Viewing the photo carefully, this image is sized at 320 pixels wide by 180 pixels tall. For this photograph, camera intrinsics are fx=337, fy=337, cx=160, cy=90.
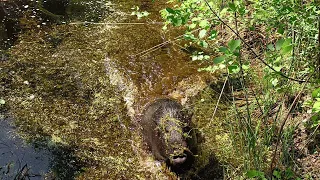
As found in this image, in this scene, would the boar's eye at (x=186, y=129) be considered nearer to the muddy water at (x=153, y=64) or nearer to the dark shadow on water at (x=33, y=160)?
the muddy water at (x=153, y=64)

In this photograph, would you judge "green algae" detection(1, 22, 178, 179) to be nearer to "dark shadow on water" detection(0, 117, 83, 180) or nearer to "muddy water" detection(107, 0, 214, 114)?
"dark shadow on water" detection(0, 117, 83, 180)

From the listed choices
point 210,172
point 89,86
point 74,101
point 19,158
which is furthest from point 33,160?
point 210,172

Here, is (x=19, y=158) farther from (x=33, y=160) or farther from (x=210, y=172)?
(x=210, y=172)

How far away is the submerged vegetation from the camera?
280 cm

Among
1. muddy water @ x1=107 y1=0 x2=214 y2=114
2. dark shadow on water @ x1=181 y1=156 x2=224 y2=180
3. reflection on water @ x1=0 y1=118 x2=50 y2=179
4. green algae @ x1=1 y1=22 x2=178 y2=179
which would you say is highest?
muddy water @ x1=107 y1=0 x2=214 y2=114

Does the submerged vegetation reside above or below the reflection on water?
above

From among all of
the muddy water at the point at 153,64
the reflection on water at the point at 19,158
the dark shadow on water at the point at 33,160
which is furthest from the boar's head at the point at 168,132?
the reflection on water at the point at 19,158

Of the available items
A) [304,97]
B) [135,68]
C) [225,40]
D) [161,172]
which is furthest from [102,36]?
[304,97]

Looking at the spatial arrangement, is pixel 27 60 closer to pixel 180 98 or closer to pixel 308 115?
pixel 180 98

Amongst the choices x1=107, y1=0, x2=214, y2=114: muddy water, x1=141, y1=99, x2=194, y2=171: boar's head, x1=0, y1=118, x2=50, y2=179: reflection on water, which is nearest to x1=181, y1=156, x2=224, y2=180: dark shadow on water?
x1=141, y1=99, x2=194, y2=171: boar's head

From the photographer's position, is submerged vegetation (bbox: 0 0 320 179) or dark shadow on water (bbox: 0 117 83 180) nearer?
submerged vegetation (bbox: 0 0 320 179)

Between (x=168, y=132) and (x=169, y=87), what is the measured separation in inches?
42.1

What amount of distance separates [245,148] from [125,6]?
165 inches

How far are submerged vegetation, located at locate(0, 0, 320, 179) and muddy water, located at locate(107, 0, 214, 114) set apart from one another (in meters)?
0.02
